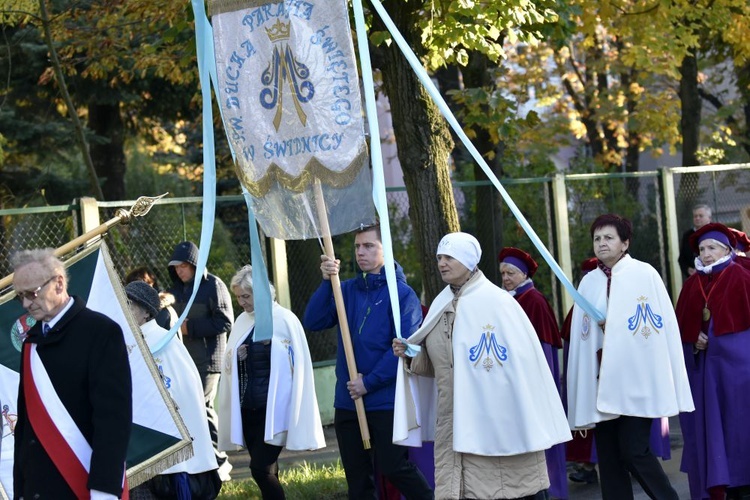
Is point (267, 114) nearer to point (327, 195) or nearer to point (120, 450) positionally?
point (327, 195)

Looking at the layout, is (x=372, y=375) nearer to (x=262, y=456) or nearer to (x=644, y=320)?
(x=262, y=456)

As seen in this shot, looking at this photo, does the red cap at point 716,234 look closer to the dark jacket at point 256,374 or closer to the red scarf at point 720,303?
the red scarf at point 720,303

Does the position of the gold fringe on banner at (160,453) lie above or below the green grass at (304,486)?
above

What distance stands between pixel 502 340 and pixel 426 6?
3.95 m

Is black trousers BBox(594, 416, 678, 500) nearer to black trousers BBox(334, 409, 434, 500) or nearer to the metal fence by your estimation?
black trousers BBox(334, 409, 434, 500)

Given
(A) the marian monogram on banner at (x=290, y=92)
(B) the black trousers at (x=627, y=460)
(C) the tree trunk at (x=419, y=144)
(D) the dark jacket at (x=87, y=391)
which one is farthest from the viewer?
(C) the tree trunk at (x=419, y=144)

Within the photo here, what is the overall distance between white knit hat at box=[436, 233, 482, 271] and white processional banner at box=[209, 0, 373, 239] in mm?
596

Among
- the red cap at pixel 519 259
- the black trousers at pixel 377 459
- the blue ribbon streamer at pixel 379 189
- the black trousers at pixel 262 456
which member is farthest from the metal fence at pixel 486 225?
the blue ribbon streamer at pixel 379 189

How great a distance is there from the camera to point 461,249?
679 cm

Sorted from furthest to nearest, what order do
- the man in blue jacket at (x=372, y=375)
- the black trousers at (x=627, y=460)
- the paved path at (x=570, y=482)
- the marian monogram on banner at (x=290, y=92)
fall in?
the paved path at (x=570, y=482)
the black trousers at (x=627, y=460)
the man in blue jacket at (x=372, y=375)
the marian monogram on banner at (x=290, y=92)

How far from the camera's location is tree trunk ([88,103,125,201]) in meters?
18.0

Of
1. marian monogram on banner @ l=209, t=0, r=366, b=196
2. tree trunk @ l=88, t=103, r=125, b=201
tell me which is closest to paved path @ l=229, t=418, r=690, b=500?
marian monogram on banner @ l=209, t=0, r=366, b=196

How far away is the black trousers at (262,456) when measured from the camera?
8.01 m

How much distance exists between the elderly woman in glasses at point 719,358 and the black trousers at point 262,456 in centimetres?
296
